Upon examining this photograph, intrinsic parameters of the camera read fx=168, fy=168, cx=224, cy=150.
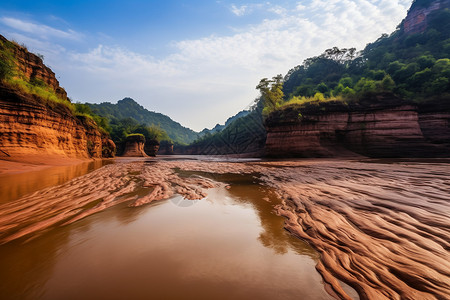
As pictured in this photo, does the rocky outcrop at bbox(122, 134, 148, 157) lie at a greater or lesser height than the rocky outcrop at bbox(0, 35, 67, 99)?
lesser

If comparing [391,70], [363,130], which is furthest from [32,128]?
[391,70]

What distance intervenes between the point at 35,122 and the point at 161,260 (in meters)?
18.8

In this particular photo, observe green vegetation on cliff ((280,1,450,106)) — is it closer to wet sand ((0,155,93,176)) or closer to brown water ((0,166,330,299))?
brown water ((0,166,330,299))

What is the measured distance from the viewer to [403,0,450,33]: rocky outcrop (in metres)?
43.6

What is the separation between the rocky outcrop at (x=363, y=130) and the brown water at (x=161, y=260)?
71.0 ft

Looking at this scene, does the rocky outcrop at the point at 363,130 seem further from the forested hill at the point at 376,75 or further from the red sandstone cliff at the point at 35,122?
the red sandstone cliff at the point at 35,122

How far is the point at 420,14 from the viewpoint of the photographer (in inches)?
1793

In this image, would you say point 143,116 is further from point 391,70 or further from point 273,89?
point 391,70

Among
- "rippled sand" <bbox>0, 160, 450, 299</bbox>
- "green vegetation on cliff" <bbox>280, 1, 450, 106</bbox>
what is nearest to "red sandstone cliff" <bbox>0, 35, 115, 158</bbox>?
"rippled sand" <bbox>0, 160, 450, 299</bbox>

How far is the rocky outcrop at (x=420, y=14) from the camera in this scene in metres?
43.6

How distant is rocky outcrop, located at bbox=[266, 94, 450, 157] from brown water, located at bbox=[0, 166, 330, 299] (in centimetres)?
2164

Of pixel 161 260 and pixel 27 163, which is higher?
pixel 27 163

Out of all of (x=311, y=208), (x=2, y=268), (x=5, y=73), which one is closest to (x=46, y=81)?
(x=5, y=73)

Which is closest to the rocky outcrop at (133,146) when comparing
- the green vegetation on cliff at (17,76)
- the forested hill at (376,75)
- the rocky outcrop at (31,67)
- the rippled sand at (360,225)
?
the rocky outcrop at (31,67)
